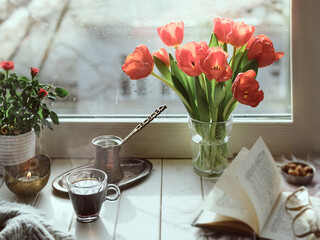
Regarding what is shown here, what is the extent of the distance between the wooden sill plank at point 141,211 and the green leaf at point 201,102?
0.20 metres

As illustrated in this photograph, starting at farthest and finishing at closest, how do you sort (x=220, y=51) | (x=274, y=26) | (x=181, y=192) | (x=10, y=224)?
(x=274, y=26) < (x=181, y=192) < (x=220, y=51) < (x=10, y=224)

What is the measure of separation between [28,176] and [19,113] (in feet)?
0.53

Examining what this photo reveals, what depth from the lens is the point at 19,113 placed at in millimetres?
1196

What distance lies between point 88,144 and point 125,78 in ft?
0.72

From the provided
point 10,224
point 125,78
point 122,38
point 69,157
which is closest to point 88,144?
point 69,157

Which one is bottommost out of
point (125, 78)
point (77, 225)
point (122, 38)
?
point (77, 225)

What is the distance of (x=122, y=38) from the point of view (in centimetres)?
136

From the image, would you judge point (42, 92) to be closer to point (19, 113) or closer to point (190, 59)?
point (19, 113)

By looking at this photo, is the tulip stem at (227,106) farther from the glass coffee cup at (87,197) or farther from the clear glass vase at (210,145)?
the glass coffee cup at (87,197)

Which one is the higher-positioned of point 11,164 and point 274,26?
point 274,26

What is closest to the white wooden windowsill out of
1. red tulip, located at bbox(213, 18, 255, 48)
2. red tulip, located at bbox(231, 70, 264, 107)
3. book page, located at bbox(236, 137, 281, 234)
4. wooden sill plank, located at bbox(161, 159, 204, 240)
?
wooden sill plank, located at bbox(161, 159, 204, 240)

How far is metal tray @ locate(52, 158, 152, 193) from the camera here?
1196 millimetres

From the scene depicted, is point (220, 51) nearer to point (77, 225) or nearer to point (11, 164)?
point (77, 225)

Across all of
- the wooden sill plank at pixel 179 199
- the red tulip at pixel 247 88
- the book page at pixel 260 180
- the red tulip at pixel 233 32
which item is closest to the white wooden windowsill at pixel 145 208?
the wooden sill plank at pixel 179 199
